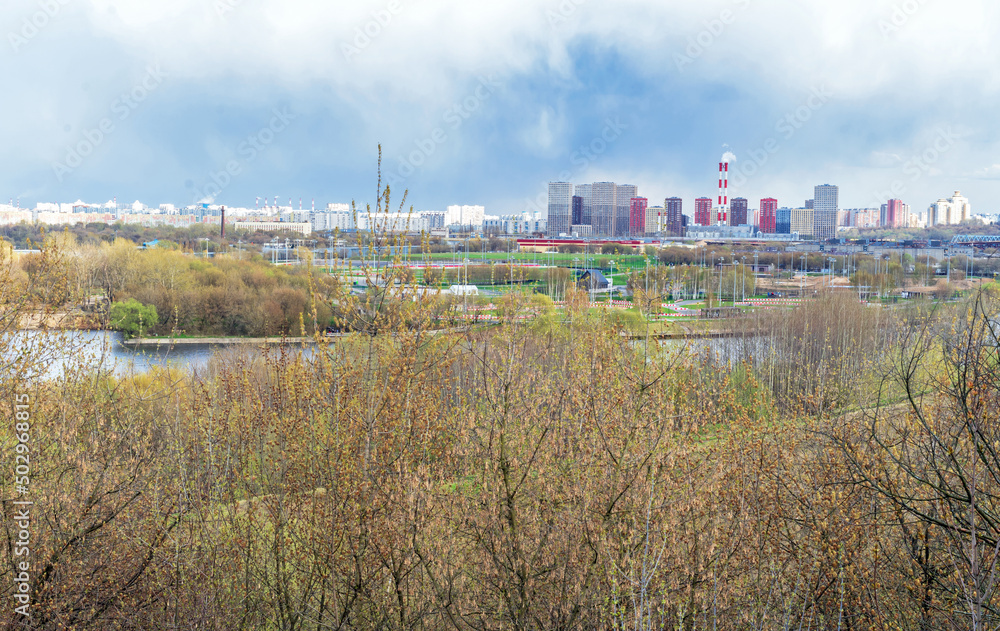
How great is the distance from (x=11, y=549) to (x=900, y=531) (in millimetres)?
4134

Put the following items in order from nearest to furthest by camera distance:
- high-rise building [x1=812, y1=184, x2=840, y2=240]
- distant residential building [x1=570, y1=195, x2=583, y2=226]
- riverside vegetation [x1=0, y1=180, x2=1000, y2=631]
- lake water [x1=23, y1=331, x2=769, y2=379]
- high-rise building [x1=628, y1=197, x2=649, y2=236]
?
riverside vegetation [x1=0, y1=180, x2=1000, y2=631], lake water [x1=23, y1=331, x2=769, y2=379], distant residential building [x1=570, y1=195, x2=583, y2=226], high-rise building [x1=628, y1=197, x2=649, y2=236], high-rise building [x1=812, y1=184, x2=840, y2=240]

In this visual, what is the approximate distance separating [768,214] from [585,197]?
76.3 feet

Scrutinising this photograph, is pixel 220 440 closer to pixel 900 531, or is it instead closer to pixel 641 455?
pixel 641 455

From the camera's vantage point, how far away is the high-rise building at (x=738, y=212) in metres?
78.6

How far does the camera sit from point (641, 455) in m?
2.95

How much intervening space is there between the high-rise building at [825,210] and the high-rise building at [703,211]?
28.0 ft

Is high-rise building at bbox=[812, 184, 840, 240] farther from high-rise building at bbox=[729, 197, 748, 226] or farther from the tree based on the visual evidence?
the tree

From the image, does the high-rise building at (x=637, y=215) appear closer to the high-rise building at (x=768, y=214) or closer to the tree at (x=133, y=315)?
the high-rise building at (x=768, y=214)

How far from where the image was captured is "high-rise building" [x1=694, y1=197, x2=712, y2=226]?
75250 mm

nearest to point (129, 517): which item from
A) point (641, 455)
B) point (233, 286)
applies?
point (641, 455)

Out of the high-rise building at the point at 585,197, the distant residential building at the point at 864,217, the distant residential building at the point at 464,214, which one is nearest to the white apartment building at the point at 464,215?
the distant residential building at the point at 464,214

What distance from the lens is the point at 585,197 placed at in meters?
60.9

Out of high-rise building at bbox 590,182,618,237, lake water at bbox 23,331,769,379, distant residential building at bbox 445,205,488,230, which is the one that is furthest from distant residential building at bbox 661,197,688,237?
lake water at bbox 23,331,769,379

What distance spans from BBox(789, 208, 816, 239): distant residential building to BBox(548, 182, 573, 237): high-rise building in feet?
75.9
